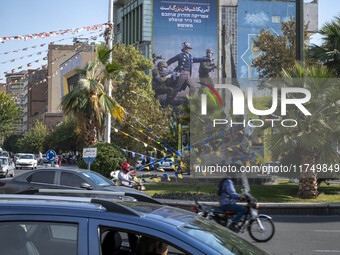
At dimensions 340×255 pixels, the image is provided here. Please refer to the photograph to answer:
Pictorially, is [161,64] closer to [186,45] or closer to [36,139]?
[186,45]

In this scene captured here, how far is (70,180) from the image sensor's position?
13344mm

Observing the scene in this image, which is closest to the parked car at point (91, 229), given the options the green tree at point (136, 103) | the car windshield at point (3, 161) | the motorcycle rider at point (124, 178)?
the motorcycle rider at point (124, 178)

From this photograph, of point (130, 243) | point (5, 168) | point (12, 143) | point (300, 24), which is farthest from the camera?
point (12, 143)

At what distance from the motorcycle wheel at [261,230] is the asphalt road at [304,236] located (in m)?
0.13

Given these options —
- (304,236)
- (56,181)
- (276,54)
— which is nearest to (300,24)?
(304,236)

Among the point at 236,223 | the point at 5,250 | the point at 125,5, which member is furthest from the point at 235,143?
the point at 125,5

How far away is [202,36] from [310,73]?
7419cm

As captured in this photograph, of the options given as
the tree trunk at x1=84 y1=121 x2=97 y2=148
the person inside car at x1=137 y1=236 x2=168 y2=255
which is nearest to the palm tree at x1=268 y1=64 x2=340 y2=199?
the tree trunk at x1=84 y1=121 x2=97 y2=148

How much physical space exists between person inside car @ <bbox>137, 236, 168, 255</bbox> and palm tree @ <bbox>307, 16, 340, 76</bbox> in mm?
20645

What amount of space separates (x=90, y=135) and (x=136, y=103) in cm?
2139

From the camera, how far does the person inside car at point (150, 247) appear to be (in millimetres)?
3143

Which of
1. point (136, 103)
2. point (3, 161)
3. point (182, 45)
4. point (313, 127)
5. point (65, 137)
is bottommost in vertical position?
point (3, 161)

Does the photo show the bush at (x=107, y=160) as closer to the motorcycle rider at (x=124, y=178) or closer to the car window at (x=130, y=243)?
the motorcycle rider at (x=124, y=178)

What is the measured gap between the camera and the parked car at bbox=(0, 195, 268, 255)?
2.95 meters
